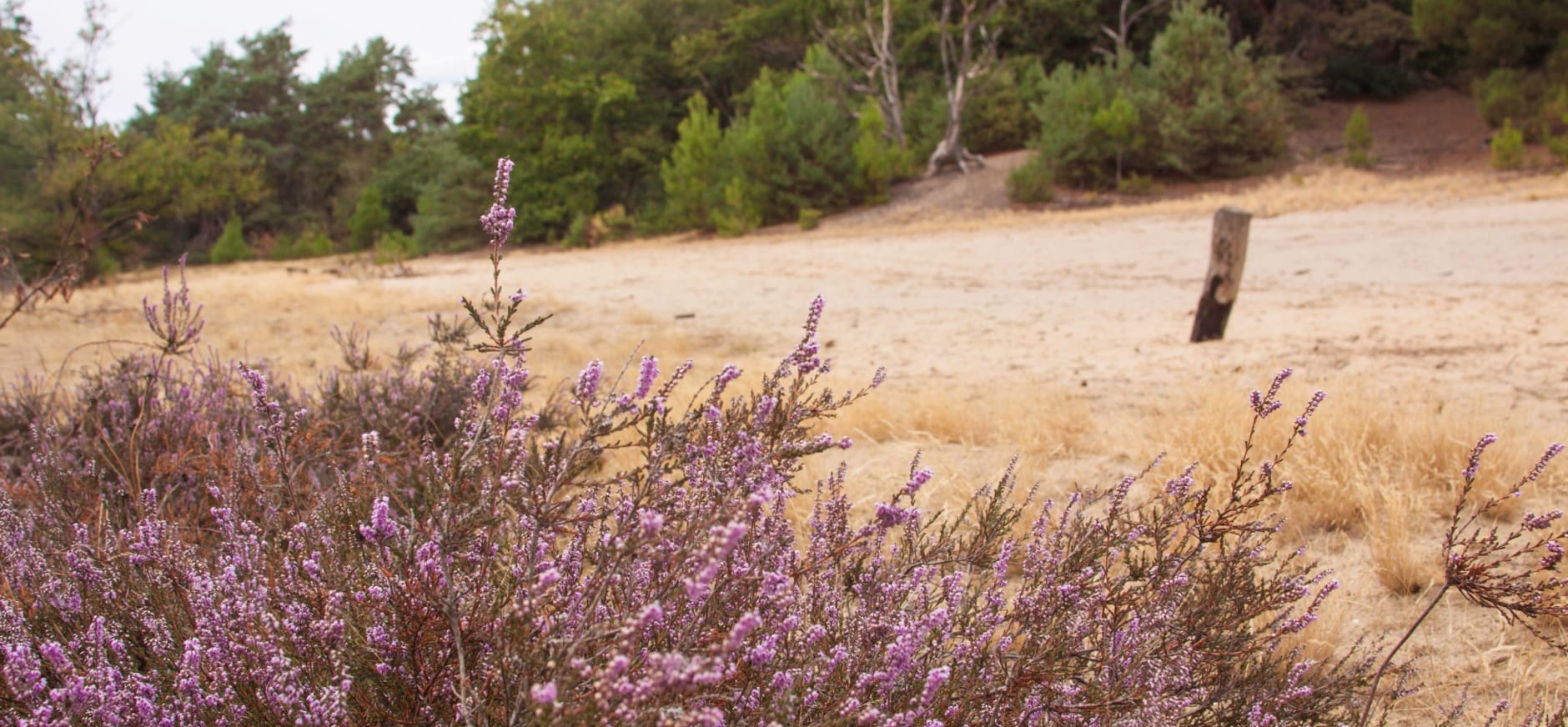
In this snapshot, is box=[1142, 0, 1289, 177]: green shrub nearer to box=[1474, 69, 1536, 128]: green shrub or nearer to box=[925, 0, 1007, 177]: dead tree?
box=[925, 0, 1007, 177]: dead tree

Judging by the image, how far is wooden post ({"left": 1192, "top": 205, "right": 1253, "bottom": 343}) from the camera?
24.4 feet

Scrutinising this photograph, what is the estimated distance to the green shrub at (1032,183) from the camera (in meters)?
21.8

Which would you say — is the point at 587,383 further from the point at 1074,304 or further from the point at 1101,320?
the point at 1074,304

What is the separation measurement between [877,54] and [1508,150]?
50.7 ft

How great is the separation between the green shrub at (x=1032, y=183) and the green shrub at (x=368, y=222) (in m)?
25.6

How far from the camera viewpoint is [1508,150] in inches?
775

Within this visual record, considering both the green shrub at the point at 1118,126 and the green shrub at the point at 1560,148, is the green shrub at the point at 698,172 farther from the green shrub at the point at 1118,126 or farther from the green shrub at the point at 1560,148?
the green shrub at the point at 1560,148

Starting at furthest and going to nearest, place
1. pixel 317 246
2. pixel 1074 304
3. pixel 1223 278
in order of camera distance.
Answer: pixel 317 246
pixel 1074 304
pixel 1223 278

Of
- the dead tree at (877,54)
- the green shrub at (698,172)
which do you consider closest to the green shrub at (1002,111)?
the dead tree at (877,54)

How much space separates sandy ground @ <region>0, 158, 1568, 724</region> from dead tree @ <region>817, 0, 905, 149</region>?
26.7 feet

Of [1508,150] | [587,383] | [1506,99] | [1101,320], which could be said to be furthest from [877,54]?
[587,383]

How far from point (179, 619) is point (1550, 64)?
105 feet

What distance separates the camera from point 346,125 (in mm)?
48375

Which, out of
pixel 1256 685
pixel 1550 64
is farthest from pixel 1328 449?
pixel 1550 64
